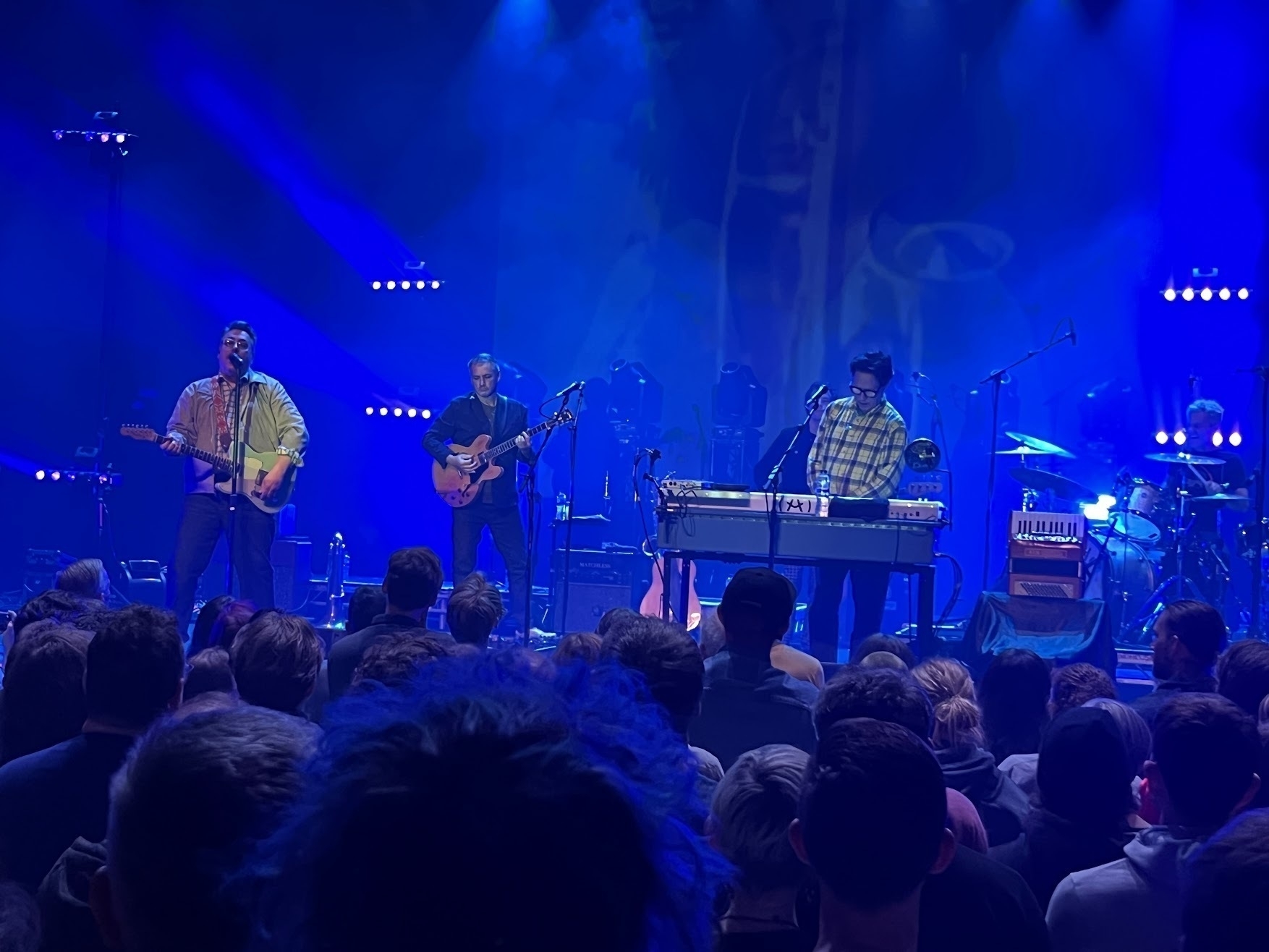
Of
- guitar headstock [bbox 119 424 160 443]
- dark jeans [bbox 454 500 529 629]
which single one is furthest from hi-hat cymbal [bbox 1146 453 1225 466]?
guitar headstock [bbox 119 424 160 443]

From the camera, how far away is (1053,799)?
117 inches

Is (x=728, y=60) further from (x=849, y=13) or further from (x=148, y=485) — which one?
(x=148, y=485)

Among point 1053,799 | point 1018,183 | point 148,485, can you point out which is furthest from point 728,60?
point 1053,799

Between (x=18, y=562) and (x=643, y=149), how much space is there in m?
8.33

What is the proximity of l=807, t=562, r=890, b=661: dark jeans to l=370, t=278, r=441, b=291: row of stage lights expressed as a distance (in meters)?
6.52

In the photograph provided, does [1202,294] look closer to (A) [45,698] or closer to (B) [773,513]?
(B) [773,513]

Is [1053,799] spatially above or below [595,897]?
below

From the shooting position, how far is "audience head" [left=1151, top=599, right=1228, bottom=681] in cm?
509

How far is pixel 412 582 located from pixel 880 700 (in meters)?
2.60

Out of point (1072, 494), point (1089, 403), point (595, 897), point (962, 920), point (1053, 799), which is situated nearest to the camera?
point (595, 897)

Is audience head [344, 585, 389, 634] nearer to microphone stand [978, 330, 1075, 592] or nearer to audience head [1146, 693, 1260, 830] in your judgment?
audience head [1146, 693, 1260, 830]

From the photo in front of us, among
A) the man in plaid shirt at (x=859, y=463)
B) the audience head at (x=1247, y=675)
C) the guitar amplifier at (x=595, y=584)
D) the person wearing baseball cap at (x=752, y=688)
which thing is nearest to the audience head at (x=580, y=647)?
the person wearing baseball cap at (x=752, y=688)

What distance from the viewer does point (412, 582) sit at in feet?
17.0

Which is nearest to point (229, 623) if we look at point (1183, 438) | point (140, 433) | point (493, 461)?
point (140, 433)
